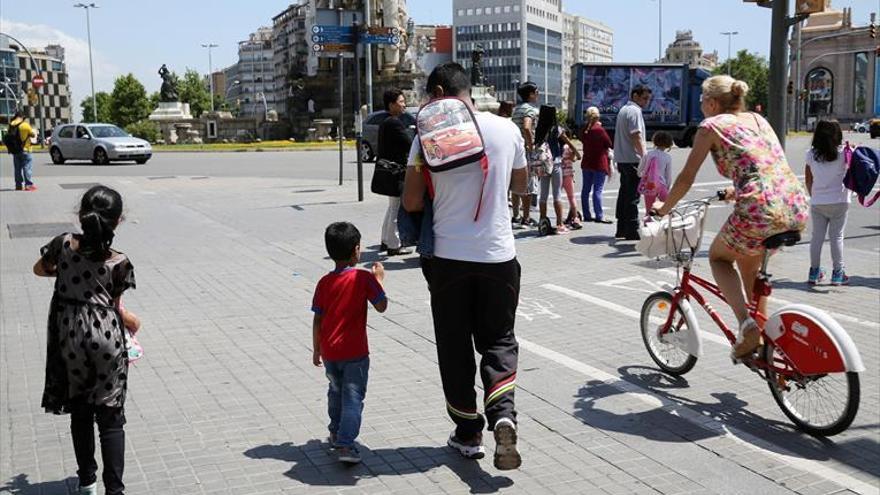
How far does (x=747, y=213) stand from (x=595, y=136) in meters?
8.34

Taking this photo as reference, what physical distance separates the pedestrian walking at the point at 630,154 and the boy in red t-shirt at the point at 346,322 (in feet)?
25.9

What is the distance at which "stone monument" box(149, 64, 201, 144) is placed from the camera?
59.4 meters

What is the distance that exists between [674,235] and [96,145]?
98.7ft

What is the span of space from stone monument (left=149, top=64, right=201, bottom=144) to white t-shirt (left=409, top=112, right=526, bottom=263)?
184 feet

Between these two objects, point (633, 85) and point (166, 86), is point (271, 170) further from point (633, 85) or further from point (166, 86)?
point (166, 86)

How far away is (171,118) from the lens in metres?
60.5

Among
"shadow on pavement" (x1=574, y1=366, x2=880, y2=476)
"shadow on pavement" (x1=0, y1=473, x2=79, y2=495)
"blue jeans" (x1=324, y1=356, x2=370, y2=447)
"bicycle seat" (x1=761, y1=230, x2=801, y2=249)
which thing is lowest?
"shadow on pavement" (x1=574, y1=366, x2=880, y2=476)

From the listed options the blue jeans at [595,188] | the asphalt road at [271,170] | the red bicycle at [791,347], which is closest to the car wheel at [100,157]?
the asphalt road at [271,170]

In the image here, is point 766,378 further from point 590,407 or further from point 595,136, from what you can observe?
point 595,136

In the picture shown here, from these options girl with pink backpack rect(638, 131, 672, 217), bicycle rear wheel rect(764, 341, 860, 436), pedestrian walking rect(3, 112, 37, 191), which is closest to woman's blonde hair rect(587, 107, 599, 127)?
girl with pink backpack rect(638, 131, 672, 217)

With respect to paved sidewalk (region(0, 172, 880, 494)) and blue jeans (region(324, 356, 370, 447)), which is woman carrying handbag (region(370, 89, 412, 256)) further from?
blue jeans (region(324, 356, 370, 447))

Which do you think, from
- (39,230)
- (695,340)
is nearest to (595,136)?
(695,340)

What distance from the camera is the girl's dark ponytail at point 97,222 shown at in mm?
3926

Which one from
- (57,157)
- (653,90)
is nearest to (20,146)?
(57,157)
